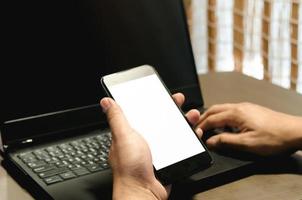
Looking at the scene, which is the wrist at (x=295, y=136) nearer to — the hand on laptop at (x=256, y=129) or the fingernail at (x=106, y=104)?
the hand on laptop at (x=256, y=129)

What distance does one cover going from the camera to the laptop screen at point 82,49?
829mm

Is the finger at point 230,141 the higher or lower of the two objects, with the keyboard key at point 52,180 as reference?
lower

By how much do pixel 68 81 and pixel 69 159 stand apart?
0.53 feet

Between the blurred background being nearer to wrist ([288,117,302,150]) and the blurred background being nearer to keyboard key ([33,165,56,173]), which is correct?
wrist ([288,117,302,150])

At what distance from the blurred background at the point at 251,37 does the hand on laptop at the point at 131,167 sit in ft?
2.97

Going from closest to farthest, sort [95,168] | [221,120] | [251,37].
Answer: [95,168] → [221,120] → [251,37]

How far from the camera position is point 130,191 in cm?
64

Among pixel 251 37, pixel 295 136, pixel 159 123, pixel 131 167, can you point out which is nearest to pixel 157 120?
pixel 159 123

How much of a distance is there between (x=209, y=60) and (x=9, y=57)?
3.37 feet

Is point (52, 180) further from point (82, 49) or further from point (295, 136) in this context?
point (295, 136)

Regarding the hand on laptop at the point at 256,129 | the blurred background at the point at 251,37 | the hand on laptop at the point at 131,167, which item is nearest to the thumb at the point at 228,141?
the hand on laptop at the point at 256,129

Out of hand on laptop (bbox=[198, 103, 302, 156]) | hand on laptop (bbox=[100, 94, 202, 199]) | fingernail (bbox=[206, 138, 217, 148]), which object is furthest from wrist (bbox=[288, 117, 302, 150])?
hand on laptop (bbox=[100, 94, 202, 199])

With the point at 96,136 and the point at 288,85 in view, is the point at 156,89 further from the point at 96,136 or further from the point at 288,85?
the point at 288,85

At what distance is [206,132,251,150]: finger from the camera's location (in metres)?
0.80
